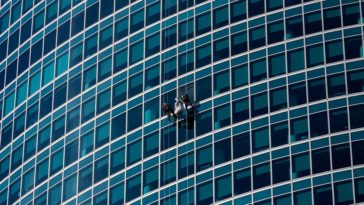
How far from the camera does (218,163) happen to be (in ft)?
540

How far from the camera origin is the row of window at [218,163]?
16112cm

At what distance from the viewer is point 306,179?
161 m

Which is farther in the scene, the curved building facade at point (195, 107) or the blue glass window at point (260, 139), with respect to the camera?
the blue glass window at point (260, 139)

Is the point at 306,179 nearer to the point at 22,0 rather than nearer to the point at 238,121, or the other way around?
the point at 238,121

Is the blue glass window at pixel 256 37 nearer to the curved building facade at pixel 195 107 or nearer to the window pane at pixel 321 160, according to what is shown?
the curved building facade at pixel 195 107

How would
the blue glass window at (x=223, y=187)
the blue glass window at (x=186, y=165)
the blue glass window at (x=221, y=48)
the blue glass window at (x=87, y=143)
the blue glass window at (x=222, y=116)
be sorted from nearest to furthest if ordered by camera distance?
the blue glass window at (x=223, y=187) < the blue glass window at (x=186, y=165) < the blue glass window at (x=222, y=116) < the blue glass window at (x=221, y=48) < the blue glass window at (x=87, y=143)

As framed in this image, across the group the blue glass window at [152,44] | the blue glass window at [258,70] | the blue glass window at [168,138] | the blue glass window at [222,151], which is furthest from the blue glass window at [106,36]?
the blue glass window at [222,151]

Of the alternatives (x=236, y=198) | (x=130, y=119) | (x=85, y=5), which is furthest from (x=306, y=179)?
(x=85, y=5)

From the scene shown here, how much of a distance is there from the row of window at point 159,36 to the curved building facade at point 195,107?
13cm

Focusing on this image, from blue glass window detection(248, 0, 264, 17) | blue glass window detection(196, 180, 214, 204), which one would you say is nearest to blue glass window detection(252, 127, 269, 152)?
blue glass window detection(196, 180, 214, 204)

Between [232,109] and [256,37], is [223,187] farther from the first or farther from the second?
[256,37]

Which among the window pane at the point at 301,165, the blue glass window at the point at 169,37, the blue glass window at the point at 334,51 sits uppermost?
the blue glass window at the point at 169,37

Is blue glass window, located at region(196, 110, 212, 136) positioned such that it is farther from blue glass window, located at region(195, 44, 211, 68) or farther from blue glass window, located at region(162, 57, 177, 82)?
blue glass window, located at region(162, 57, 177, 82)

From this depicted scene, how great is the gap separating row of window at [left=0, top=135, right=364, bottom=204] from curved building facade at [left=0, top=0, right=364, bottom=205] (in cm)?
12
